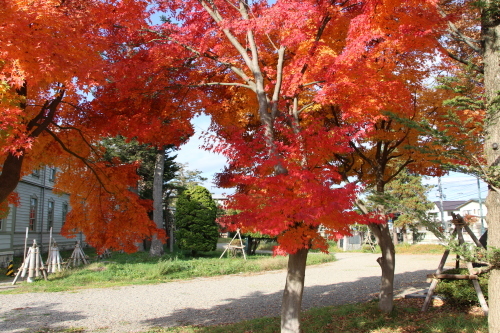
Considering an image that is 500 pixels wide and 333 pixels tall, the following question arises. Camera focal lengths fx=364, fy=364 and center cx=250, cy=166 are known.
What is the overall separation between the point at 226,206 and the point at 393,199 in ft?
10.8

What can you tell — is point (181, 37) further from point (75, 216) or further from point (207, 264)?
point (207, 264)

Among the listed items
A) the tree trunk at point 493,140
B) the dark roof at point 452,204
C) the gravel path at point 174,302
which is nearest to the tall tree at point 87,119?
the gravel path at point 174,302

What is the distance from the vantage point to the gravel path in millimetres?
8508

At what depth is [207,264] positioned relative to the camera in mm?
17531

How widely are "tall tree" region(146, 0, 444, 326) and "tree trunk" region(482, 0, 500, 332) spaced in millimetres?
1216

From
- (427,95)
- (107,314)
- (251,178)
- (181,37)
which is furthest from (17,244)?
(427,95)

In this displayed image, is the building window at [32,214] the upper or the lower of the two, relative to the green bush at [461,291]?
upper

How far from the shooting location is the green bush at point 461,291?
7.98 meters

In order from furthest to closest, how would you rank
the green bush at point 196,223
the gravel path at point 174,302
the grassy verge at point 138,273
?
the green bush at point 196,223
the grassy verge at point 138,273
the gravel path at point 174,302

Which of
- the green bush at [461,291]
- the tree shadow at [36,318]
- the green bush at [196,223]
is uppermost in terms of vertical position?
the green bush at [196,223]

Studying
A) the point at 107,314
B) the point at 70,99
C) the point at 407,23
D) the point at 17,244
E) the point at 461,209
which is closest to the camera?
the point at 407,23

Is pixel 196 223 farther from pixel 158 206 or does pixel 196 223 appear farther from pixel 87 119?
pixel 87 119

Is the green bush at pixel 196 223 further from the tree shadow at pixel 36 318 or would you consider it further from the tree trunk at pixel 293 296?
the tree trunk at pixel 293 296

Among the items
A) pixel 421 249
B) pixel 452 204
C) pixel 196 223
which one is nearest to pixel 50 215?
pixel 196 223
